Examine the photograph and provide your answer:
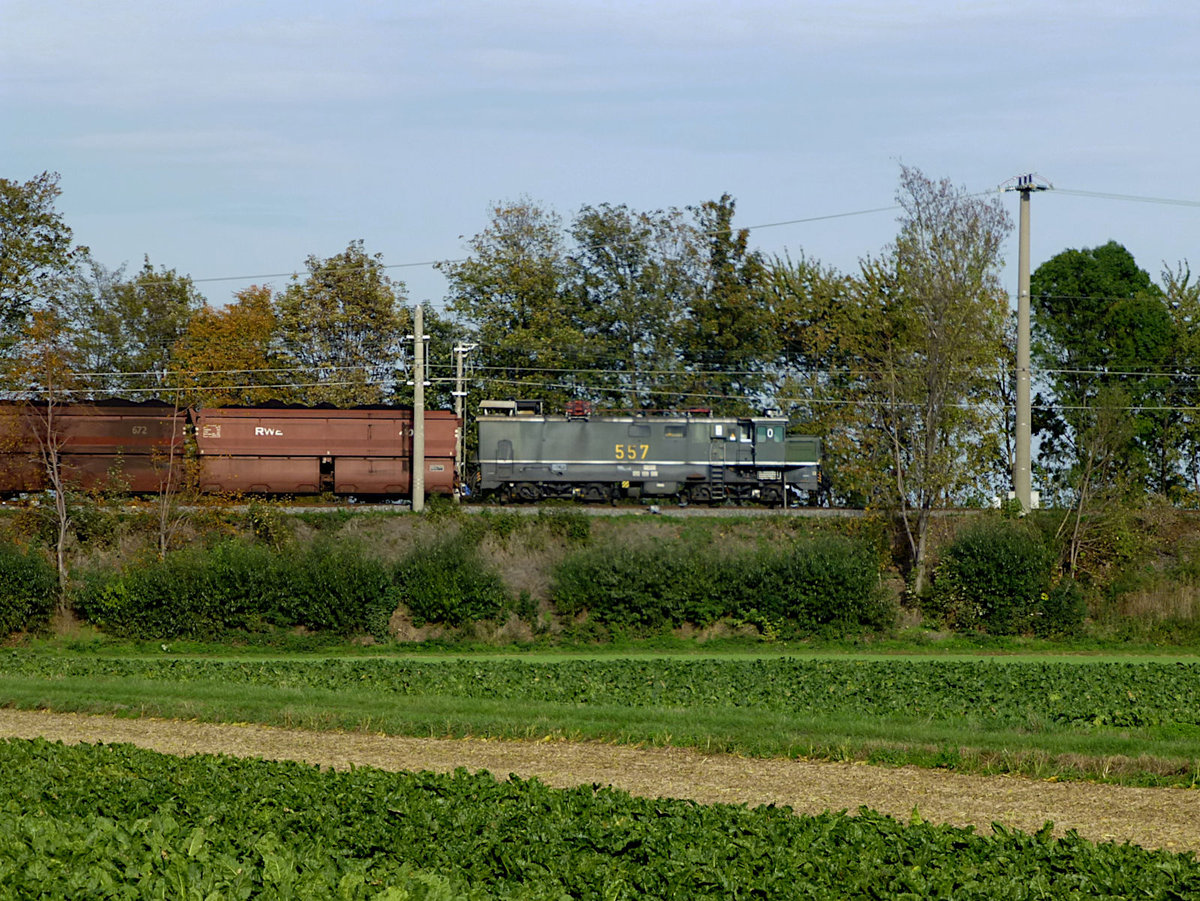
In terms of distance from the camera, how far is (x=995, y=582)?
44656mm

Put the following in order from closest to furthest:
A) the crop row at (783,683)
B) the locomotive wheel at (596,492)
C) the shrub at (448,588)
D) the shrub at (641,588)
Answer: the crop row at (783,683) < the shrub at (448,588) < the shrub at (641,588) < the locomotive wheel at (596,492)

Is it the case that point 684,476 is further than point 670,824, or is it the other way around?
point 684,476

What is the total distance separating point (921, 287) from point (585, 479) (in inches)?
643

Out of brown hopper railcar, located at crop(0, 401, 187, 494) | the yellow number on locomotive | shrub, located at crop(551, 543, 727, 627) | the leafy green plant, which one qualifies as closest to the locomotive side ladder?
the yellow number on locomotive

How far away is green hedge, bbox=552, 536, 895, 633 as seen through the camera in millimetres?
43781

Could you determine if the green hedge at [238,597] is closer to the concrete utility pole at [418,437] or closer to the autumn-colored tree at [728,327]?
the concrete utility pole at [418,437]

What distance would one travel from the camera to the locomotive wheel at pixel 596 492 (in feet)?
174

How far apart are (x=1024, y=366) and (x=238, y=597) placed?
31438 millimetres

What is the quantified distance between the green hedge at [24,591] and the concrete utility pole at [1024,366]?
36.3 m

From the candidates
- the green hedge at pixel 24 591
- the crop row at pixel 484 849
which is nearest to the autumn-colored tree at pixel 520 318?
the green hedge at pixel 24 591

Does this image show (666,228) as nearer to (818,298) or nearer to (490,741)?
(818,298)

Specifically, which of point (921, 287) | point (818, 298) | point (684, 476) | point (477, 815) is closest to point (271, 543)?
point (684, 476)

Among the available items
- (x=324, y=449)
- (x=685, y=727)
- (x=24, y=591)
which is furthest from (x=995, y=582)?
(x=24, y=591)

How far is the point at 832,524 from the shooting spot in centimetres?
4991
